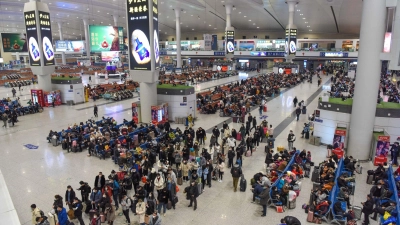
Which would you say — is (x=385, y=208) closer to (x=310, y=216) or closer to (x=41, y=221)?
(x=310, y=216)

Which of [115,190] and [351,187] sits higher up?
[115,190]

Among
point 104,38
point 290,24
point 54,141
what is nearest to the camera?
point 54,141

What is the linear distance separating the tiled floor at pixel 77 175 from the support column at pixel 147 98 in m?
2.30

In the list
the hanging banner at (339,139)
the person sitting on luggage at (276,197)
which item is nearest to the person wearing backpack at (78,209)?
the person sitting on luggage at (276,197)

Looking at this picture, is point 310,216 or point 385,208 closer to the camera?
point 385,208

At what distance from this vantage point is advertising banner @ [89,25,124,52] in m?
30.2

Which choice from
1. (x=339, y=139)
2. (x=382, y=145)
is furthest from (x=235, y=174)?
(x=382, y=145)

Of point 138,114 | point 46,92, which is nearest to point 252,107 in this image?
point 138,114

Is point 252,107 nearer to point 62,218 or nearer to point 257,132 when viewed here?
point 257,132

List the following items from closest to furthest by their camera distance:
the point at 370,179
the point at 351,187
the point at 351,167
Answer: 1. the point at 351,187
2. the point at 370,179
3. the point at 351,167

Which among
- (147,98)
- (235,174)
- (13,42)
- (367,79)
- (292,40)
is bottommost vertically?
(235,174)

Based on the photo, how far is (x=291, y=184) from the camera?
31.4 feet

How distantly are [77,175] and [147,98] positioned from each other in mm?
7884

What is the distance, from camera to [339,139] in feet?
44.3
